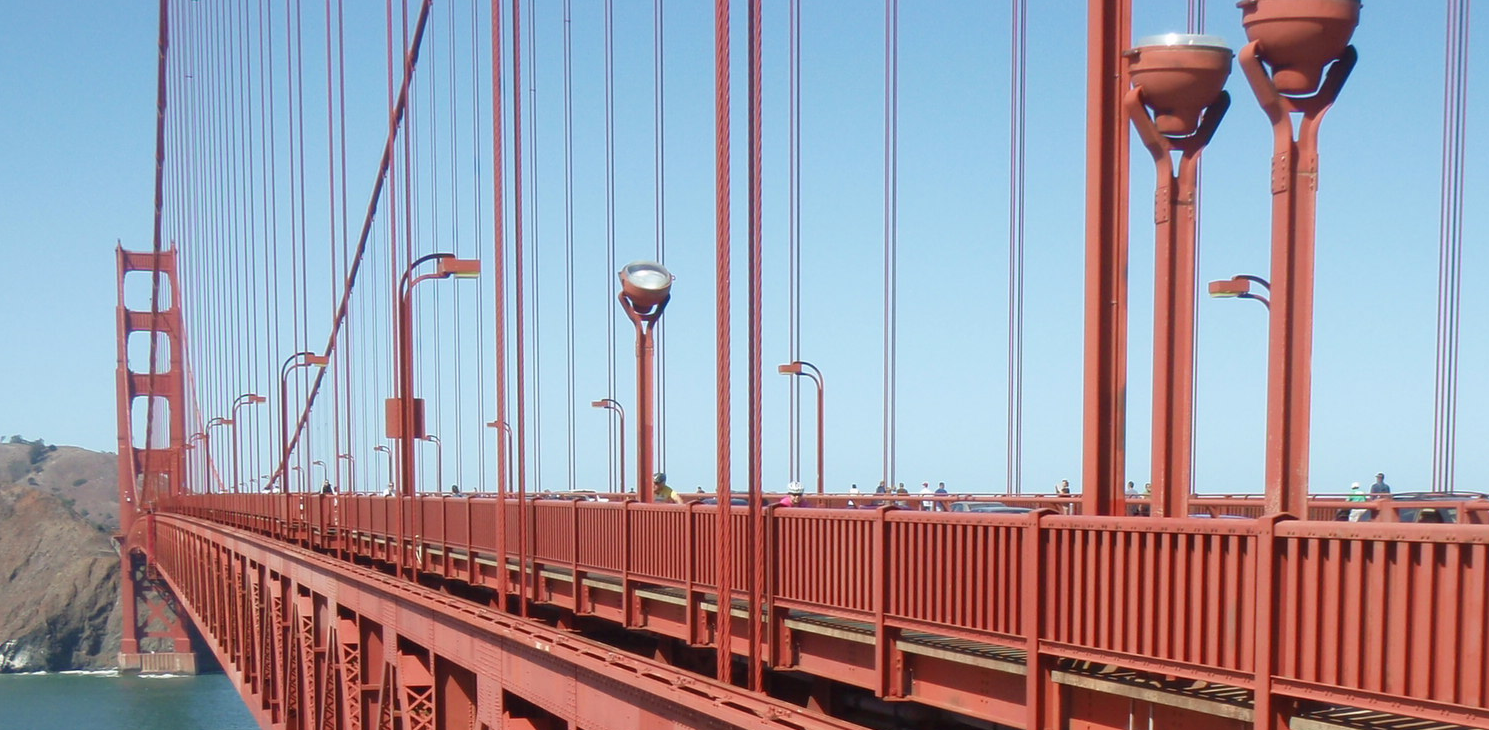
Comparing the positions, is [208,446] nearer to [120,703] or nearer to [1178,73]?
[120,703]

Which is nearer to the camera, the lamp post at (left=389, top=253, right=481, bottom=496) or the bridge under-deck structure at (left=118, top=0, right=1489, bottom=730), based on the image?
the bridge under-deck structure at (left=118, top=0, right=1489, bottom=730)

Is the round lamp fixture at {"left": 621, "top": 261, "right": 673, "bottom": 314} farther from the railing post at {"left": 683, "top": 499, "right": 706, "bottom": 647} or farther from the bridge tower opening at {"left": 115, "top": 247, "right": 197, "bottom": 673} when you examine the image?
the bridge tower opening at {"left": 115, "top": 247, "right": 197, "bottom": 673}

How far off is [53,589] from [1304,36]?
9422cm

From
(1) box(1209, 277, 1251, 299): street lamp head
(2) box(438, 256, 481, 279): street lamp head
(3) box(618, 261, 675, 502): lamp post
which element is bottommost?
(3) box(618, 261, 675, 502): lamp post

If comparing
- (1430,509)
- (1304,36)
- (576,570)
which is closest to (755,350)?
(1304,36)

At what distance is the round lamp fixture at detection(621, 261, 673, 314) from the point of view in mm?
15219

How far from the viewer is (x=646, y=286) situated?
1523 centimetres

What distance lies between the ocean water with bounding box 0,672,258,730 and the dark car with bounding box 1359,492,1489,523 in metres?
53.3

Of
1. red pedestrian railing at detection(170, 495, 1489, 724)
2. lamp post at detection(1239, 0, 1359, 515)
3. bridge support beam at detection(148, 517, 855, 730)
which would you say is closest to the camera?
red pedestrian railing at detection(170, 495, 1489, 724)

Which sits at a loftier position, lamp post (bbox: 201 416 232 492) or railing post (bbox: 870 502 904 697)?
lamp post (bbox: 201 416 232 492)

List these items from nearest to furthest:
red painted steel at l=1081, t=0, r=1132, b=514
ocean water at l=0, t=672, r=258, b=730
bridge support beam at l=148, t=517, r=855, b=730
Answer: red painted steel at l=1081, t=0, r=1132, b=514, bridge support beam at l=148, t=517, r=855, b=730, ocean water at l=0, t=672, r=258, b=730

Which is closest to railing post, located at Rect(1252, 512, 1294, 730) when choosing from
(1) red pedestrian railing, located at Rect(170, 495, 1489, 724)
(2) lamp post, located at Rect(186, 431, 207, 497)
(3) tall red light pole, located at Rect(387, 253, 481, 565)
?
(1) red pedestrian railing, located at Rect(170, 495, 1489, 724)

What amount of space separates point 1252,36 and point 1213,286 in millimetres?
14056

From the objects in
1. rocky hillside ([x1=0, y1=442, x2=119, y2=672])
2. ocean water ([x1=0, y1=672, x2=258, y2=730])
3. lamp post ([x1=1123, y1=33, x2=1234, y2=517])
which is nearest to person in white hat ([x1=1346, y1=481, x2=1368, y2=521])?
lamp post ([x1=1123, y1=33, x2=1234, y2=517])
